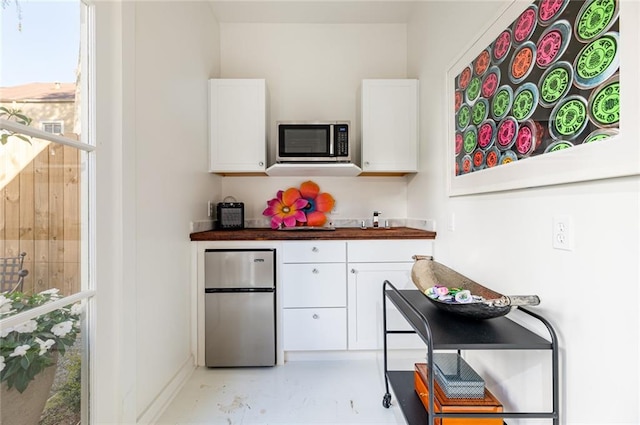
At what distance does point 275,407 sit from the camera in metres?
1.53

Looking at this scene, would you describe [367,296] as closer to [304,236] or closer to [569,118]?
[304,236]

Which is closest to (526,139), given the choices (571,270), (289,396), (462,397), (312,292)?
(571,270)

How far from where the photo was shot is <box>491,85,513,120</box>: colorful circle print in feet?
3.72

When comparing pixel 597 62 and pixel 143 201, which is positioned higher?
pixel 597 62

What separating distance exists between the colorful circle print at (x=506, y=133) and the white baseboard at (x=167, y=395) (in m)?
2.06

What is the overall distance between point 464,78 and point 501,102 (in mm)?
400

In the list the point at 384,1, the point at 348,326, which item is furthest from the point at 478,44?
the point at 348,326

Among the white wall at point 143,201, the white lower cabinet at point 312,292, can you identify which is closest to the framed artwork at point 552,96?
the white lower cabinet at point 312,292

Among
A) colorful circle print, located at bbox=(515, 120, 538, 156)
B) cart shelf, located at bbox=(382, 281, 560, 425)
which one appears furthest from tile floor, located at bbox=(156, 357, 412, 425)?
colorful circle print, located at bbox=(515, 120, 538, 156)

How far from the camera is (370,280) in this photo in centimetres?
195

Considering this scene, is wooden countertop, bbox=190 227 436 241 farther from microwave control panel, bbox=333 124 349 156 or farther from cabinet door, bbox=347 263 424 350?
microwave control panel, bbox=333 124 349 156

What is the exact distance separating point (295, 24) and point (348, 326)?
2616 mm

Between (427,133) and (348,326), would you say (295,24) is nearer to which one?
(427,133)

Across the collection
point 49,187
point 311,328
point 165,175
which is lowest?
point 311,328
